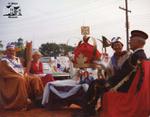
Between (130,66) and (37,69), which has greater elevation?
(130,66)

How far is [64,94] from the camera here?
7090 mm

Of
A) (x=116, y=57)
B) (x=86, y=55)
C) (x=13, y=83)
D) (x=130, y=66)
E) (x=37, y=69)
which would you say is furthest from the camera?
(x=37, y=69)

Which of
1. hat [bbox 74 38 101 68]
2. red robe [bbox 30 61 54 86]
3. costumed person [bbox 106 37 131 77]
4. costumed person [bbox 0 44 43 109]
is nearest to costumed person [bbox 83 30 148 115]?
costumed person [bbox 106 37 131 77]

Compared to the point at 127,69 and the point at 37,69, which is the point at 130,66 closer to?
the point at 127,69

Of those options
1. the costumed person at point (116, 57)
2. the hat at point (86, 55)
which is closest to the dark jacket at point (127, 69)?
the costumed person at point (116, 57)

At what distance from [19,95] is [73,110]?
1142 mm

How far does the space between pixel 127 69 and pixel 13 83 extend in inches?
116

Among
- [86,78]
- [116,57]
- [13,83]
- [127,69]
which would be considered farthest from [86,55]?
[13,83]

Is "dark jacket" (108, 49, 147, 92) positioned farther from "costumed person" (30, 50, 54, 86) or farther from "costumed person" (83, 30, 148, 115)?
"costumed person" (30, 50, 54, 86)

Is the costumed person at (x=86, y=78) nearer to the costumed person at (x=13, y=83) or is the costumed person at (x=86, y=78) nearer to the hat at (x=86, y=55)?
the hat at (x=86, y=55)

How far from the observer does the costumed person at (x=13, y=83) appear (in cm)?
754

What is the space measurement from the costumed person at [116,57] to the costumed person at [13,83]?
2.23 meters

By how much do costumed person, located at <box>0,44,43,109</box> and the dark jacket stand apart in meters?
2.48

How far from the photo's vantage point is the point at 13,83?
24.8 feet
